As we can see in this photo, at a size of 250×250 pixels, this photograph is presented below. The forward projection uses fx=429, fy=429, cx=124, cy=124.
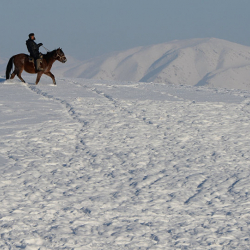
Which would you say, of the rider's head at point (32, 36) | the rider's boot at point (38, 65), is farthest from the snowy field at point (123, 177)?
the rider's head at point (32, 36)

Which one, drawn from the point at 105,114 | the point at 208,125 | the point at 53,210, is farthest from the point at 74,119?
the point at 53,210

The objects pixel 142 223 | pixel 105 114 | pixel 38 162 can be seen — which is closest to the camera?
pixel 142 223

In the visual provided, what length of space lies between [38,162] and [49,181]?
0.89 m

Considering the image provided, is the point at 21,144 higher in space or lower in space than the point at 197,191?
higher

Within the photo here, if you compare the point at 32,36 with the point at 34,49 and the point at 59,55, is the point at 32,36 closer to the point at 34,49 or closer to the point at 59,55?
the point at 34,49

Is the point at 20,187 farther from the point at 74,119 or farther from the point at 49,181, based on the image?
the point at 74,119

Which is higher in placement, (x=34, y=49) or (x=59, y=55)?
(x=34, y=49)

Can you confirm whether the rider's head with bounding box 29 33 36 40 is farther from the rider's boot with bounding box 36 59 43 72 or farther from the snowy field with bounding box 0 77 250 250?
the snowy field with bounding box 0 77 250 250

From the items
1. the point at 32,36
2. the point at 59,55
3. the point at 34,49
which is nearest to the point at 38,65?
the point at 34,49

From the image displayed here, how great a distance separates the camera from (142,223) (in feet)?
16.4

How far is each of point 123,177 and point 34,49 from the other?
31.2ft

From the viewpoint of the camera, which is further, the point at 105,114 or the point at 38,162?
the point at 105,114

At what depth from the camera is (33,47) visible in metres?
14.8

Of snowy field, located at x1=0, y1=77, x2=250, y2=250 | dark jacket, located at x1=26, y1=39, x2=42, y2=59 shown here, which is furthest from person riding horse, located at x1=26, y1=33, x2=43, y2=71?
snowy field, located at x1=0, y1=77, x2=250, y2=250
